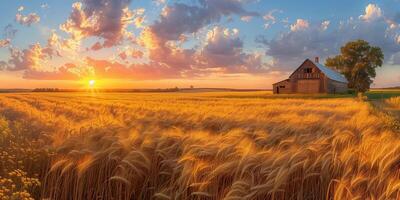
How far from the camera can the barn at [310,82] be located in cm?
6166

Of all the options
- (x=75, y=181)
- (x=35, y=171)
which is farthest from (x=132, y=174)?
(x=35, y=171)

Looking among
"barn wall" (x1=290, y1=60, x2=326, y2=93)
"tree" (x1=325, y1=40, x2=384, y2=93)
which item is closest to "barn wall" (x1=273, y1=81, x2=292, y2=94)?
"barn wall" (x1=290, y1=60, x2=326, y2=93)

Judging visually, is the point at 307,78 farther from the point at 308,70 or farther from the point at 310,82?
the point at 308,70

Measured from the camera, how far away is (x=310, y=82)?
62.6 metres

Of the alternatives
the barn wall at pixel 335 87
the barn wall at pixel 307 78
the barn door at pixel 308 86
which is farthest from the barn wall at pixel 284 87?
the barn wall at pixel 335 87

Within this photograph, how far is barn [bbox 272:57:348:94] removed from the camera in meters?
61.7

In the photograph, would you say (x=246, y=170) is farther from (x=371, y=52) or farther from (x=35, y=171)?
(x=371, y=52)

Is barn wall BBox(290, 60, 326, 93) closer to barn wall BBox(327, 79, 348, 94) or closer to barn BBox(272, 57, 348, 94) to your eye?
barn BBox(272, 57, 348, 94)

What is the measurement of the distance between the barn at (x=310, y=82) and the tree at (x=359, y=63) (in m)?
3.45

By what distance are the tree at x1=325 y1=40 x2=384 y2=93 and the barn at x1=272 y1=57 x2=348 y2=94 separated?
3.45 metres

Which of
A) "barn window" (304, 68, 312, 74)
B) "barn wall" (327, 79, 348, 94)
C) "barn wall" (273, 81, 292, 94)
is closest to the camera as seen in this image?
"barn wall" (327, 79, 348, 94)

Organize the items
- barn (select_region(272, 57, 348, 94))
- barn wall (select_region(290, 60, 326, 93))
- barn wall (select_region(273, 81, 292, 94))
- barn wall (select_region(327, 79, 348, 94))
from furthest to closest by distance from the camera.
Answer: barn wall (select_region(273, 81, 292, 94)) → barn wall (select_region(290, 60, 326, 93)) → barn (select_region(272, 57, 348, 94)) → barn wall (select_region(327, 79, 348, 94))

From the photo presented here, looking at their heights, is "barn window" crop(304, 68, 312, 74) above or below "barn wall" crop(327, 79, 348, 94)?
above

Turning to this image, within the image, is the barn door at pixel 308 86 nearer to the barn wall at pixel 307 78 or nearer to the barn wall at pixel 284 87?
the barn wall at pixel 307 78
